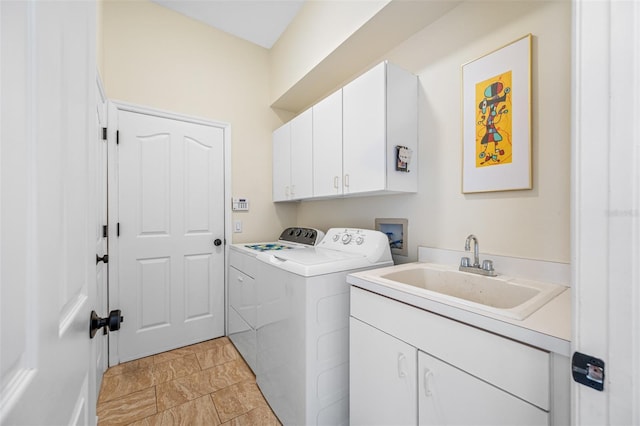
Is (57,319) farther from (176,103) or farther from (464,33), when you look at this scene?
(176,103)

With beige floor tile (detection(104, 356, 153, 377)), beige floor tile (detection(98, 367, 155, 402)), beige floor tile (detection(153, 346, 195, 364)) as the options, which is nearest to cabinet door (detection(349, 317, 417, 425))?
beige floor tile (detection(98, 367, 155, 402))

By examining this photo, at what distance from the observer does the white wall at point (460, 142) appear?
115cm

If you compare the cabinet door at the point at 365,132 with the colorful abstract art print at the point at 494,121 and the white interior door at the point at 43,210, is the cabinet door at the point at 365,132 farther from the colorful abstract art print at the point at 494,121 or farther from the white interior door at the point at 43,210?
the white interior door at the point at 43,210

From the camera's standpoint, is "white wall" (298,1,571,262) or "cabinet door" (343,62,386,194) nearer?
"white wall" (298,1,571,262)

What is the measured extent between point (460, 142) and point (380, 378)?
131 cm

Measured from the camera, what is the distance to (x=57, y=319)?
1.44 ft

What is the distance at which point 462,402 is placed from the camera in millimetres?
867

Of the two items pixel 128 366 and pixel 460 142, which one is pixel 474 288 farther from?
pixel 128 366

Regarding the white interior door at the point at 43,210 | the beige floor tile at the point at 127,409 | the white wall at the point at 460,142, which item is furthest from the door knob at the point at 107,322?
the white wall at the point at 460,142

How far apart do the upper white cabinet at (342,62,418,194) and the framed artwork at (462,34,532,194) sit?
0.31 m

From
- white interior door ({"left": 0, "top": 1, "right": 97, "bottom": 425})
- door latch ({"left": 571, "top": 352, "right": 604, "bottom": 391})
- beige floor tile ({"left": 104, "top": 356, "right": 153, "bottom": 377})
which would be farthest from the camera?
beige floor tile ({"left": 104, "top": 356, "right": 153, "bottom": 377})

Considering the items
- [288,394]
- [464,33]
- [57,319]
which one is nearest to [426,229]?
[464,33]

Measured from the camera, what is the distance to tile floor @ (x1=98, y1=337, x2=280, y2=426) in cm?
156

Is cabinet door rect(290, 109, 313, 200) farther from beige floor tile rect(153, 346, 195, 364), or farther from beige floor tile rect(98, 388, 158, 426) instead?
beige floor tile rect(98, 388, 158, 426)
